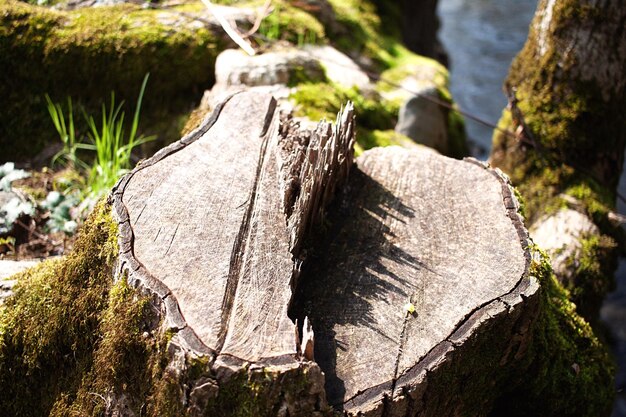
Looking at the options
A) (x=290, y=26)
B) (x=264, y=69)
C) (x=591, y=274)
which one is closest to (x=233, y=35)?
(x=264, y=69)

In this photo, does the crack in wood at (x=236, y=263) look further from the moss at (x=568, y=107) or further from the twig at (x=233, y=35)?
the moss at (x=568, y=107)

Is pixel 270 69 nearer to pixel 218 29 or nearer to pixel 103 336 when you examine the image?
pixel 218 29

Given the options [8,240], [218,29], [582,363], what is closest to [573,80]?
[582,363]

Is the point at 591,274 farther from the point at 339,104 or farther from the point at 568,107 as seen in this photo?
the point at 339,104

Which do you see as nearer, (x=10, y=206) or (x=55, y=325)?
(x=55, y=325)

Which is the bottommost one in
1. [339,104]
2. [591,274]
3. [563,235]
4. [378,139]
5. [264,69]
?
[591,274]

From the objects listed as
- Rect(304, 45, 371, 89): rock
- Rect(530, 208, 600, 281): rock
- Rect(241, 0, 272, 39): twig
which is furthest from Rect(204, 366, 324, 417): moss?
Rect(241, 0, 272, 39): twig

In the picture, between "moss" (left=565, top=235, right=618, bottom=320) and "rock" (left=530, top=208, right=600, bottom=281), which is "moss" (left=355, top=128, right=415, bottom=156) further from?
"moss" (left=565, top=235, right=618, bottom=320)
